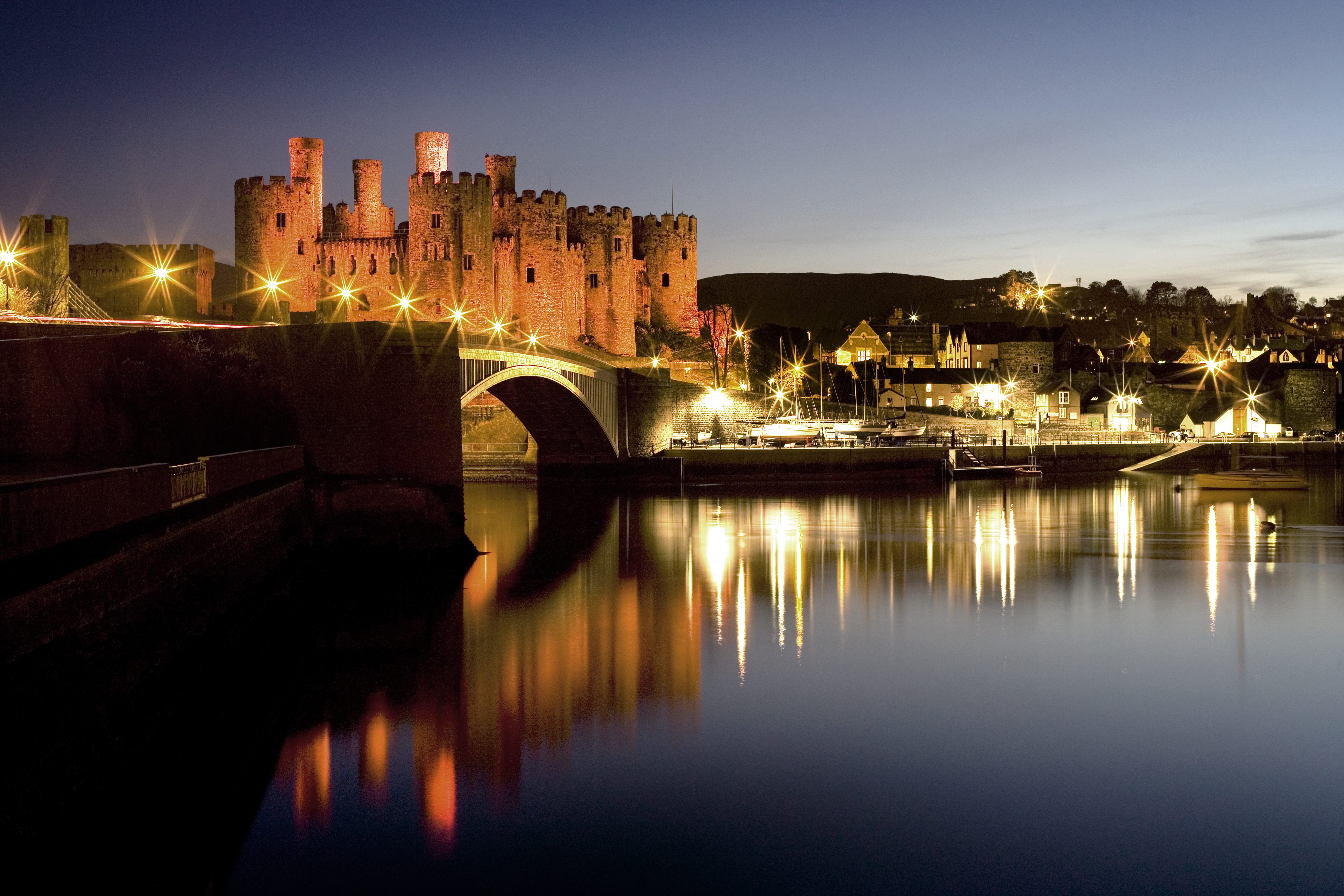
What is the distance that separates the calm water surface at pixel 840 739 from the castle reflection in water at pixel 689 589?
65 millimetres

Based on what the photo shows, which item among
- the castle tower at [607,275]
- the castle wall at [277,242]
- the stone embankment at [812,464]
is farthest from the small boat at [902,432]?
the castle wall at [277,242]

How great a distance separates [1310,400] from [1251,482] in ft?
69.4

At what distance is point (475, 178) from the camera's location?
4238cm

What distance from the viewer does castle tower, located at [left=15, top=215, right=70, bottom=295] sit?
35031 millimetres

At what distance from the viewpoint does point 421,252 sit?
1660 inches

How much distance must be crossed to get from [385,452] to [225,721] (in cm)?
984

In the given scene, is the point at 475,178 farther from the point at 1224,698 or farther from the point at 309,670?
the point at 1224,698

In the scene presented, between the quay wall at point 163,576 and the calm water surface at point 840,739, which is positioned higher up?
the quay wall at point 163,576

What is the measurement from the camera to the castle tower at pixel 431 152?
43406mm

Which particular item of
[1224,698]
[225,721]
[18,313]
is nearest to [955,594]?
[1224,698]

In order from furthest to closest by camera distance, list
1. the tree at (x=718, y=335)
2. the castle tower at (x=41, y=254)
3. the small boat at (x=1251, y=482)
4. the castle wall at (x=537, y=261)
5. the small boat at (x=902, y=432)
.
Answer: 1. the tree at (x=718, y=335)
2. the small boat at (x=902, y=432)
3. the castle wall at (x=537, y=261)
4. the small boat at (x=1251, y=482)
5. the castle tower at (x=41, y=254)

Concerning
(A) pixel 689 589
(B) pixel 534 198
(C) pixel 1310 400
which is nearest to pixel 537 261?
(B) pixel 534 198

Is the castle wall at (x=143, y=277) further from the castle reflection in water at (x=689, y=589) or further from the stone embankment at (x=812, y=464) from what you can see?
the stone embankment at (x=812, y=464)

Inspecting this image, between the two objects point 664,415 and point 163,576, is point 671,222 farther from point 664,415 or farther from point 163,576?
point 163,576
